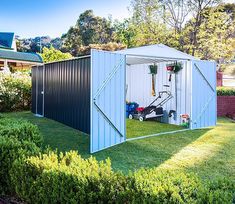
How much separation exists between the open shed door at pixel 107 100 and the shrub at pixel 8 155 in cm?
244

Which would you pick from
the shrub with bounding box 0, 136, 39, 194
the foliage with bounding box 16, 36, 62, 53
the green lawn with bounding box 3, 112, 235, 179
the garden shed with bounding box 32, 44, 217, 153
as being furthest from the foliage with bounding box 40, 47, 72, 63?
the shrub with bounding box 0, 136, 39, 194

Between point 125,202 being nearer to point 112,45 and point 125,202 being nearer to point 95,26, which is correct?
point 112,45

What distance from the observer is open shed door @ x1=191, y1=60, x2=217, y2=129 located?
9500mm

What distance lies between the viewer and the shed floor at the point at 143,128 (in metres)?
8.68

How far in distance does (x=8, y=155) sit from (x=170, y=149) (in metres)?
3.87

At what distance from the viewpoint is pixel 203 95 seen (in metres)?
9.80

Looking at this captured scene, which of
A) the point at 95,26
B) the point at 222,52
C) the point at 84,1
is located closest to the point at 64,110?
the point at 84,1

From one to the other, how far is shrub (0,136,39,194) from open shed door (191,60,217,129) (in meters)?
6.47

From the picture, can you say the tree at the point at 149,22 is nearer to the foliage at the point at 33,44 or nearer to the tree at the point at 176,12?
the tree at the point at 176,12

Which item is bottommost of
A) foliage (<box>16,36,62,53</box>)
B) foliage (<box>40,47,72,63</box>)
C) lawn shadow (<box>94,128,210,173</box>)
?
lawn shadow (<box>94,128,210,173</box>)

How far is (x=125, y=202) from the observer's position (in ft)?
8.89

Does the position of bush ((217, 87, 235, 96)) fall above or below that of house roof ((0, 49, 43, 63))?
below

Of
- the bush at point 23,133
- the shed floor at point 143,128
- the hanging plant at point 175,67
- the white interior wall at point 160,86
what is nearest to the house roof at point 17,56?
the white interior wall at point 160,86

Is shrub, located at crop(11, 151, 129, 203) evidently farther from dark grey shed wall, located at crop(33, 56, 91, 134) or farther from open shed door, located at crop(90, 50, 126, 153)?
dark grey shed wall, located at crop(33, 56, 91, 134)
